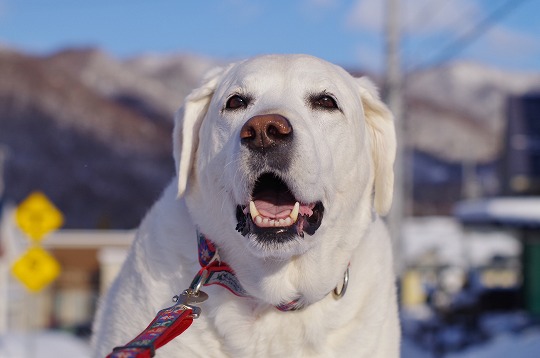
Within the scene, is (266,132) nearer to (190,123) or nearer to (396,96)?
(190,123)

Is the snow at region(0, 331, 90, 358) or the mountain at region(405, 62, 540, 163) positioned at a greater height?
the mountain at region(405, 62, 540, 163)

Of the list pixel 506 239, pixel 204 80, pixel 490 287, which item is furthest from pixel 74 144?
pixel 204 80

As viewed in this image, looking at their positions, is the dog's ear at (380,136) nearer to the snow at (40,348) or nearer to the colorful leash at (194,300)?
the colorful leash at (194,300)

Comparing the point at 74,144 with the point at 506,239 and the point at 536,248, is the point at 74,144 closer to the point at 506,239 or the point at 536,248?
the point at 506,239

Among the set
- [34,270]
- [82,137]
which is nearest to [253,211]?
[34,270]

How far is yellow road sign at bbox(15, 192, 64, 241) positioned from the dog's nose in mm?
13656

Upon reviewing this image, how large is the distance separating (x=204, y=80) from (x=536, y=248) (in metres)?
21.8

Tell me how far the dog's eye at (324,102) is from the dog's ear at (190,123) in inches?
21.6

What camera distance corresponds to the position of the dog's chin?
3.69 m

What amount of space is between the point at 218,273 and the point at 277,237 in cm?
45

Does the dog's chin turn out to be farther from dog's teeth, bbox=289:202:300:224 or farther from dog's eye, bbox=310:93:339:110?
dog's eye, bbox=310:93:339:110

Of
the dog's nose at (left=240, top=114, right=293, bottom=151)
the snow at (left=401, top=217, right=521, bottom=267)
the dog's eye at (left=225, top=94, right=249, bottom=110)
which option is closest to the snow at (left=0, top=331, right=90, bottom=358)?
the dog's eye at (left=225, top=94, right=249, bottom=110)

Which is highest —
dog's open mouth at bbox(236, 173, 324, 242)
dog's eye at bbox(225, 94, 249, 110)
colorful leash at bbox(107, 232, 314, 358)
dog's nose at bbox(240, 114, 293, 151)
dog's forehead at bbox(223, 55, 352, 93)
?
dog's forehead at bbox(223, 55, 352, 93)

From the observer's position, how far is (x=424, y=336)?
74.2ft
